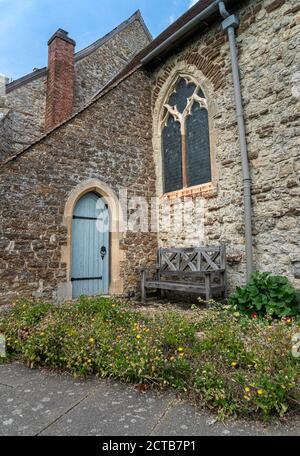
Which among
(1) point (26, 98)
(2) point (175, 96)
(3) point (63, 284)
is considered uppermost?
(1) point (26, 98)

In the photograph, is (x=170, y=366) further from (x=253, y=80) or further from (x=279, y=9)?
(x=279, y=9)

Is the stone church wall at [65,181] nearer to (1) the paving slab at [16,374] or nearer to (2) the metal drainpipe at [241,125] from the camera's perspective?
(1) the paving slab at [16,374]

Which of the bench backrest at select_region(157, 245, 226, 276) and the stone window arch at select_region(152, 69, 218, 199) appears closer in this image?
the bench backrest at select_region(157, 245, 226, 276)

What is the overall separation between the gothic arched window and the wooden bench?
1.64 m

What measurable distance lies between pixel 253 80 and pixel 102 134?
11.0 feet

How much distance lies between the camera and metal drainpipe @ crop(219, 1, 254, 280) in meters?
5.25

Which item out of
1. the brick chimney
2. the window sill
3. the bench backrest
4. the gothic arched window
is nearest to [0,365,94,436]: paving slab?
the bench backrest

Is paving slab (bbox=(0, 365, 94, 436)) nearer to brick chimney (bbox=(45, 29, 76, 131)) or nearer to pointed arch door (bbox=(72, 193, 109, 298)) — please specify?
pointed arch door (bbox=(72, 193, 109, 298))

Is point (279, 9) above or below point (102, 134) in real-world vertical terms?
above

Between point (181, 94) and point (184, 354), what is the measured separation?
254 inches

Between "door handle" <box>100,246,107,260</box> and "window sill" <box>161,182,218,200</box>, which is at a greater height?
"window sill" <box>161,182,218,200</box>

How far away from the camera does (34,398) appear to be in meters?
2.39

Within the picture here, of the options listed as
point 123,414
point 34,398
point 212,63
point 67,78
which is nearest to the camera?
point 123,414

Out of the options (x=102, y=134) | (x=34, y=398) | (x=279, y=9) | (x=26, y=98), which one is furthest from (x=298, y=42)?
(x=26, y=98)
